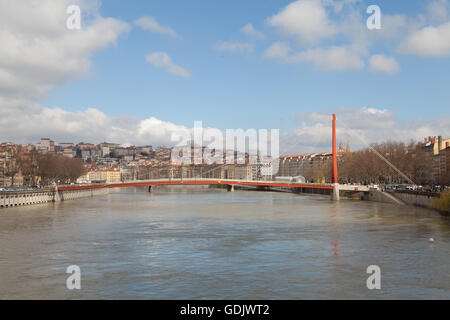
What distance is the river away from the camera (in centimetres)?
1500

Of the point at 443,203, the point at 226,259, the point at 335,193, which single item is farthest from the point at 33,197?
the point at 226,259

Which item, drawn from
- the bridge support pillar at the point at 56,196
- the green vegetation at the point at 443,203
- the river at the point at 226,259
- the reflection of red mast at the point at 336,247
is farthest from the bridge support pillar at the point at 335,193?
the reflection of red mast at the point at 336,247

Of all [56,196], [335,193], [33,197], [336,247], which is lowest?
[336,247]

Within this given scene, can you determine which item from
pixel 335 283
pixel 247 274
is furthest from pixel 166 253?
pixel 335 283

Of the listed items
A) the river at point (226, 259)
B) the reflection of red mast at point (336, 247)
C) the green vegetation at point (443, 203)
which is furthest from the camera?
the green vegetation at point (443, 203)

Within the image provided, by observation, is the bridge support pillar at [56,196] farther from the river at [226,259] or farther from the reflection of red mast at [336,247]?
the reflection of red mast at [336,247]

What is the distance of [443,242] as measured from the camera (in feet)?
77.6

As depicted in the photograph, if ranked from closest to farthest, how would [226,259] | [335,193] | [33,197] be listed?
[226,259], [33,197], [335,193]

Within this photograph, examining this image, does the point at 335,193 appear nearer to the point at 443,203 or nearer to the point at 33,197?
the point at 443,203

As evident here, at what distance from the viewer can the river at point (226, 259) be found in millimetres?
15000

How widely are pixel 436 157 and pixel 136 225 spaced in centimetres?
7656

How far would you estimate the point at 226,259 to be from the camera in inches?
778

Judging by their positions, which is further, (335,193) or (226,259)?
(335,193)
